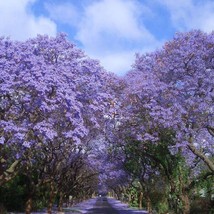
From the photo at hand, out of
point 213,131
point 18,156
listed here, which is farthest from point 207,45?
point 18,156

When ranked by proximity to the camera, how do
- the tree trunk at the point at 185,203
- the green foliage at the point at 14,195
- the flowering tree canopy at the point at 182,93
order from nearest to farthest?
the flowering tree canopy at the point at 182,93, the tree trunk at the point at 185,203, the green foliage at the point at 14,195

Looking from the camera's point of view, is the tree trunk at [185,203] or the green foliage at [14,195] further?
the green foliage at [14,195]

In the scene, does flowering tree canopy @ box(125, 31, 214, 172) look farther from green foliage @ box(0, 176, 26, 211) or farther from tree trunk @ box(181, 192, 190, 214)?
green foliage @ box(0, 176, 26, 211)

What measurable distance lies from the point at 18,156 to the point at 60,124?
9.23 ft

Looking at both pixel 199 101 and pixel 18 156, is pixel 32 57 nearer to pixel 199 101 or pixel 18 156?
pixel 18 156

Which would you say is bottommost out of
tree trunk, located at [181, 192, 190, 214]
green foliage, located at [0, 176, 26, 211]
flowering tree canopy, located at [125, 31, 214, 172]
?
tree trunk, located at [181, 192, 190, 214]

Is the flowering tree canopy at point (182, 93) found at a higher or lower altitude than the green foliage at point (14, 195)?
higher

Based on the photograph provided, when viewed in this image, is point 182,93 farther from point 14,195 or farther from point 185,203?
point 14,195

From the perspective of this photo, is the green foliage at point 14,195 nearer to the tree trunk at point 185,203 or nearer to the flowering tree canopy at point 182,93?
the tree trunk at point 185,203

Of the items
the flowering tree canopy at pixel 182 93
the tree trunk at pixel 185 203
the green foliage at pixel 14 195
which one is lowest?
the tree trunk at pixel 185 203

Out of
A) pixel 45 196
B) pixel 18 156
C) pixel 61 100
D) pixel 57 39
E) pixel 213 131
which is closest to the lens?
pixel 61 100

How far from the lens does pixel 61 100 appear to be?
2078cm

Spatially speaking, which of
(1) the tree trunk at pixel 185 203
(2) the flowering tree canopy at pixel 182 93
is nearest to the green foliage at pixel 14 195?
(1) the tree trunk at pixel 185 203

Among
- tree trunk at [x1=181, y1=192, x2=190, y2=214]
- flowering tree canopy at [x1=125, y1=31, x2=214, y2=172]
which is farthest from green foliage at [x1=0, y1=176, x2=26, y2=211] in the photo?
flowering tree canopy at [x1=125, y1=31, x2=214, y2=172]
